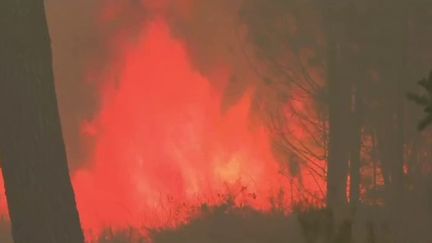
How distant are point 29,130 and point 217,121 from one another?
11.7 meters

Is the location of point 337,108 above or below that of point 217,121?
below

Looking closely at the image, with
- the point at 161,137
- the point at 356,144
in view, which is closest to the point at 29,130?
the point at 356,144

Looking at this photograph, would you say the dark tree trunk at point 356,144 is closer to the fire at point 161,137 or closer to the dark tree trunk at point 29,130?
the fire at point 161,137

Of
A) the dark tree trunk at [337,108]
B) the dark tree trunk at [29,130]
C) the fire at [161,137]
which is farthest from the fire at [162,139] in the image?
the dark tree trunk at [29,130]

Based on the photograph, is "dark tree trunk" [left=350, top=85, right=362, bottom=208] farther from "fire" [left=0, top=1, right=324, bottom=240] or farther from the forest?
"fire" [left=0, top=1, right=324, bottom=240]

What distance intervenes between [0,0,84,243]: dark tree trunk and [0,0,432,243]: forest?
0.03ft

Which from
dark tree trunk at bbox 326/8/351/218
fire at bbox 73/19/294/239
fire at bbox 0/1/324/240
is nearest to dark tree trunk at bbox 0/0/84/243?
dark tree trunk at bbox 326/8/351/218

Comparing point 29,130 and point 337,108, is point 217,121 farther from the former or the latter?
point 29,130

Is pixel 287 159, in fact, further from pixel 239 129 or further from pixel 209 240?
pixel 209 240

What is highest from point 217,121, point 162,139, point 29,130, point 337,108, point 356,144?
point 217,121

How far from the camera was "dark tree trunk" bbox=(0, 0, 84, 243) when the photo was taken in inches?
219

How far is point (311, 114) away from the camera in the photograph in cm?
1348

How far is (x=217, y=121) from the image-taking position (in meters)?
17.1

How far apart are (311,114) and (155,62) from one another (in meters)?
5.52
